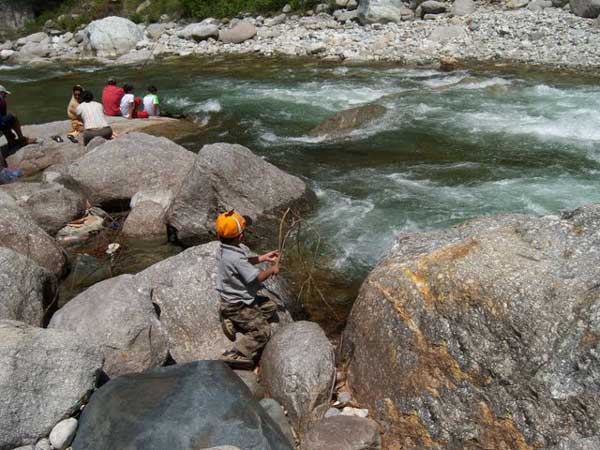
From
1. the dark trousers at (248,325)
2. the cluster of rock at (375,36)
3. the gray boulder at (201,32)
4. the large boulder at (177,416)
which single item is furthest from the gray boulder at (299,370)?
the gray boulder at (201,32)

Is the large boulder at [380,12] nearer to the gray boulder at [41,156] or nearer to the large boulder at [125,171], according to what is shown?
the gray boulder at [41,156]

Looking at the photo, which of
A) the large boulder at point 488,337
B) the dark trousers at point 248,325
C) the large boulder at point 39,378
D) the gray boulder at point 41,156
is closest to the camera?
the large boulder at point 488,337

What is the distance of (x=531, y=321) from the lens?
4.78 meters

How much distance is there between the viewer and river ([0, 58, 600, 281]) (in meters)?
10.2

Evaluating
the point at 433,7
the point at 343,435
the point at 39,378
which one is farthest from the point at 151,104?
the point at 433,7

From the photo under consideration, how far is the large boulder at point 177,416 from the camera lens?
4.86 metres

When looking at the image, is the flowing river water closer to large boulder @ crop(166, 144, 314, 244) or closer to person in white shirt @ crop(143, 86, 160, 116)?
large boulder @ crop(166, 144, 314, 244)

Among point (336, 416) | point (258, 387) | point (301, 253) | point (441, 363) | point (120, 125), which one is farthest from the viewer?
point (120, 125)

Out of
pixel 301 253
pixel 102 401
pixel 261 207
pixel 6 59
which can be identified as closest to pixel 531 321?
pixel 102 401

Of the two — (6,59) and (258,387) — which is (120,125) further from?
(6,59)

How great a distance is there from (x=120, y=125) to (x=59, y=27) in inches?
1010

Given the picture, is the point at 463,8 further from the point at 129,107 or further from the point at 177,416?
the point at 177,416

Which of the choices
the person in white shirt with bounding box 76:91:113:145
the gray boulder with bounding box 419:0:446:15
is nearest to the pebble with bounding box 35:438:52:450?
the person in white shirt with bounding box 76:91:113:145

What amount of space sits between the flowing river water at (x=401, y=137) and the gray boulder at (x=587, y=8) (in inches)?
215
